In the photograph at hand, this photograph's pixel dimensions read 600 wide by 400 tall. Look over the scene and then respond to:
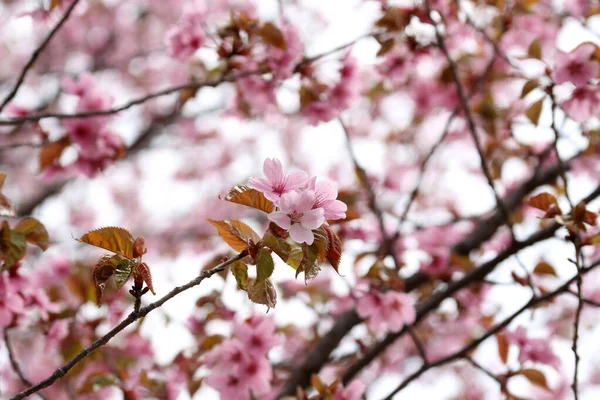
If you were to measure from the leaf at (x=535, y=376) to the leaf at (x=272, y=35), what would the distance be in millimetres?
1237

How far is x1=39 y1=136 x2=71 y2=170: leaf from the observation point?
6.64 ft

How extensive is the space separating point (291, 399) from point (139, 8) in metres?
5.30

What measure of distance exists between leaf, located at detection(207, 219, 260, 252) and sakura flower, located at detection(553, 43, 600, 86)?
1078mm

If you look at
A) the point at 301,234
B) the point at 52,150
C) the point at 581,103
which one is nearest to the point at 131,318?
the point at 301,234

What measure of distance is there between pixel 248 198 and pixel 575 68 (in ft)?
3.65

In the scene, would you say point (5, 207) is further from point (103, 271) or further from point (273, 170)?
point (273, 170)

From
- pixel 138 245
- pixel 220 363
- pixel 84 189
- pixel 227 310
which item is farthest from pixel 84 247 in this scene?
pixel 138 245

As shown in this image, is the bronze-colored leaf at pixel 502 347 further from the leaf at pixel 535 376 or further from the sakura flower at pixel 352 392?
the sakura flower at pixel 352 392

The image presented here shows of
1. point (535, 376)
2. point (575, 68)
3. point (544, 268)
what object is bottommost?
point (535, 376)

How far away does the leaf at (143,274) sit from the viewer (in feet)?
3.54

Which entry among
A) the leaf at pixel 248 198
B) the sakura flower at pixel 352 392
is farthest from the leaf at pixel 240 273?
the sakura flower at pixel 352 392

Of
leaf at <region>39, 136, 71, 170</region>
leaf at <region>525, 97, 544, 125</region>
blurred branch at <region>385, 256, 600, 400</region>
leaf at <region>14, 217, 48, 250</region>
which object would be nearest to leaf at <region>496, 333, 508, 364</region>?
blurred branch at <region>385, 256, 600, 400</region>

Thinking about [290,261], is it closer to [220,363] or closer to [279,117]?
[220,363]

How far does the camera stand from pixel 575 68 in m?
1.67
